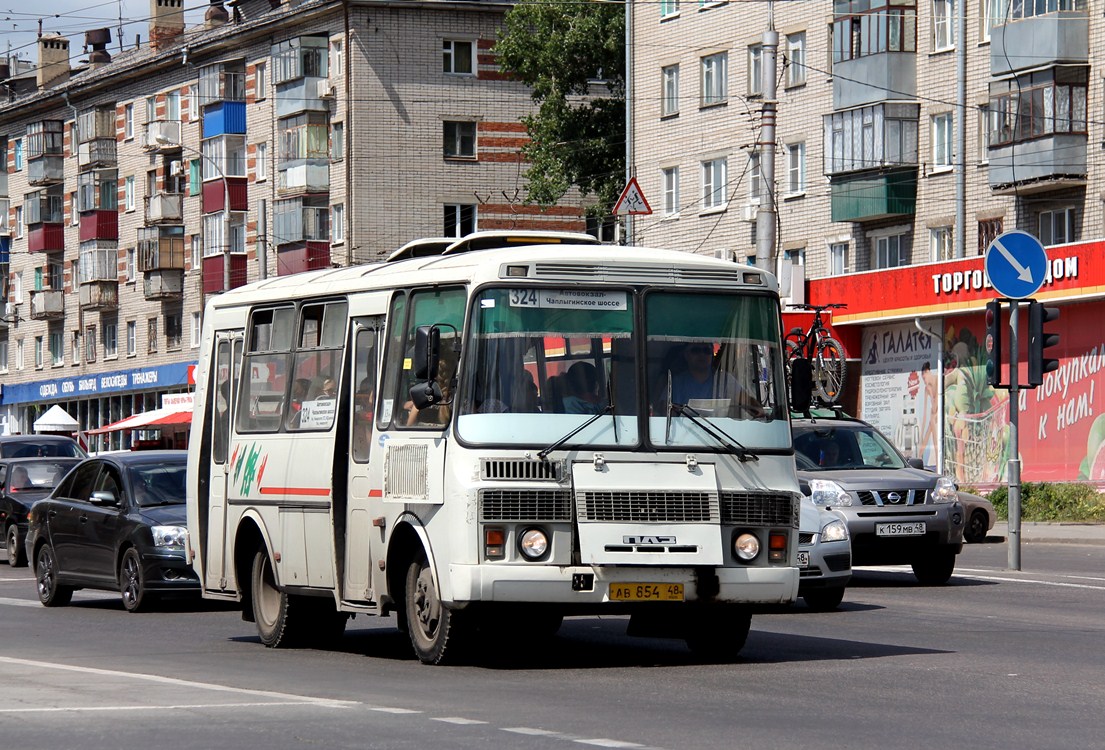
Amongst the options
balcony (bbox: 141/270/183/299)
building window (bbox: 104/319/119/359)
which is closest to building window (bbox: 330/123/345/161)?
balcony (bbox: 141/270/183/299)

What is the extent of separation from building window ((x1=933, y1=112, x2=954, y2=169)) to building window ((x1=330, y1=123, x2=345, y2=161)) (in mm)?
26647

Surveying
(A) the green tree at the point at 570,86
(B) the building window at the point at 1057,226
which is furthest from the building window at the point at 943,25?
(A) the green tree at the point at 570,86

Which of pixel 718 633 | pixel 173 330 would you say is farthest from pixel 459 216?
pixel 718 633

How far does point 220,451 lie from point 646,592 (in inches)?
188

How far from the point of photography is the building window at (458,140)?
72.1m

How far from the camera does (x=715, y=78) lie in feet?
187

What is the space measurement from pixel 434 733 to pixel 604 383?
12.8 ft

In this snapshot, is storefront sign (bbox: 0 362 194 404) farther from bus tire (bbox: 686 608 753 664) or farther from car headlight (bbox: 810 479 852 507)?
bus tire (bbox: 686 608 753 664)

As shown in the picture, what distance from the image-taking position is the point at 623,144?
2618 inches

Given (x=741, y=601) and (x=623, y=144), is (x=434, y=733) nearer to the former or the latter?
(x=741, y=601)

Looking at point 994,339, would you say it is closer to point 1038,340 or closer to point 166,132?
point 1038,340

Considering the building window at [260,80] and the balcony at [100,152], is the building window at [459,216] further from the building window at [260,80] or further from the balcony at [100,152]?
the balcony at [100,152]

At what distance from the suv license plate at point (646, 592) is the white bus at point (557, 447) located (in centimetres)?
1

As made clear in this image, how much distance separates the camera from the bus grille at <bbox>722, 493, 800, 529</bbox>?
1360 cm
